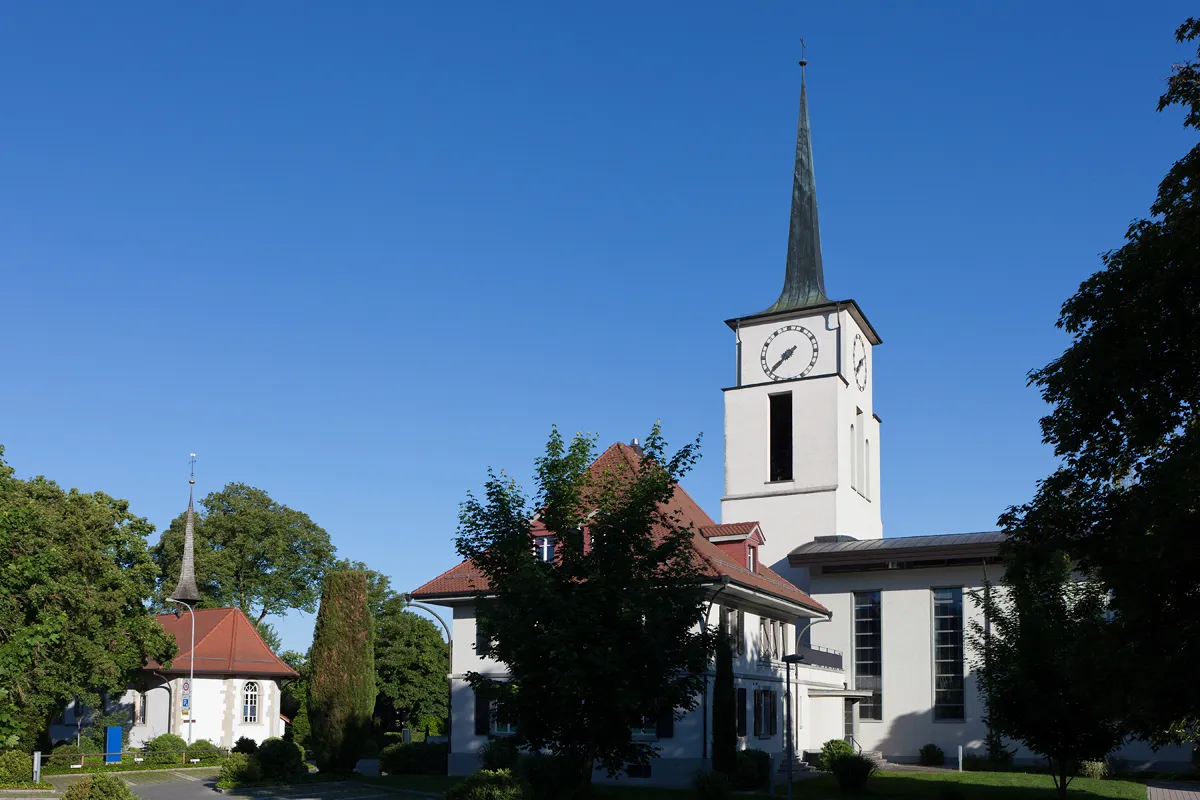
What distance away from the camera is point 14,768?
35.4m

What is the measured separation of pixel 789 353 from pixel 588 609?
38.6 metres

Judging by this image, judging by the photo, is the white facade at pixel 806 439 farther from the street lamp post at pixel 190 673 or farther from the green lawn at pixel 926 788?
the street lamp post at pixel 190 673

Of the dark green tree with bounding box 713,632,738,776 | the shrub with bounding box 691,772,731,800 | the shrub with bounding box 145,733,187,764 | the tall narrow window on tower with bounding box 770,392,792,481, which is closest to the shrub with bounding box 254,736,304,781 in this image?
the shrub with bounding box 145,733,187,764

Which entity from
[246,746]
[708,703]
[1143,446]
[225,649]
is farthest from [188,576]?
[1143,446]

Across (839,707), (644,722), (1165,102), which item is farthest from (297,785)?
(1165,102)

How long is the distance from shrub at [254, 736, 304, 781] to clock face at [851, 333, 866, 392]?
1313 inches

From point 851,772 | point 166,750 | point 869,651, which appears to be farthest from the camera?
point 869,651

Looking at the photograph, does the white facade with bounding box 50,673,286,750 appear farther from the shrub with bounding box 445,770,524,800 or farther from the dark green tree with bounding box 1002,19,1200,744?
the dark green tree with bounding box 1002,19,1200,744

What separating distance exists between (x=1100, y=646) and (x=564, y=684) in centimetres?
816

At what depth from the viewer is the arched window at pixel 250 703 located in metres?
55.2

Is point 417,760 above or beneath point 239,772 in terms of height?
beneath

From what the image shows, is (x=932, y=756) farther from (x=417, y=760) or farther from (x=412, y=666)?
(x=412, y=666)

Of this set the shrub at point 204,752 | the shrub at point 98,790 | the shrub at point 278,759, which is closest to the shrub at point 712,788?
the shrub at point 98,790

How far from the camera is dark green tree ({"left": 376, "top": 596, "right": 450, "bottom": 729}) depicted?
210 ft
